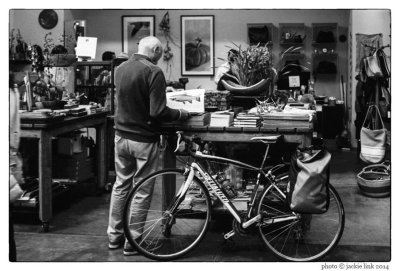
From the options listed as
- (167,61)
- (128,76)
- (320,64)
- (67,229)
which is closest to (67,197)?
(67,229)

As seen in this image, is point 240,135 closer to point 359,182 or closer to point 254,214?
point 254,214

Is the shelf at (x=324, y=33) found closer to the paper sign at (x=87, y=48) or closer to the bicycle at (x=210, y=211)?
the paper sign at (x=87, y=48)

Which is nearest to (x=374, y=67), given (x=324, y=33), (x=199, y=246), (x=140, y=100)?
(x=324, y=33)

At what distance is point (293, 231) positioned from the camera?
4664 mm

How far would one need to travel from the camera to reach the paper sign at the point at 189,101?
4559 mm

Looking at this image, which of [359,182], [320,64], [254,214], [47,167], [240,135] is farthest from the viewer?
[320,64]

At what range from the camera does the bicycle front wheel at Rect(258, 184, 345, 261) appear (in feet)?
13.5

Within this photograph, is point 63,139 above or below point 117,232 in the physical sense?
above

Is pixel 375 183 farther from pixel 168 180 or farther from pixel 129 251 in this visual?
pixel 129 251

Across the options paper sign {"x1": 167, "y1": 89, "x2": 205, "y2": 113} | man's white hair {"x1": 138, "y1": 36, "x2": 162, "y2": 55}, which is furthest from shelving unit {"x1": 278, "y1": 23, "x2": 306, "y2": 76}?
man's white hair {"x1": 138, "y1": 36, "x2": 162, "y2": 55}

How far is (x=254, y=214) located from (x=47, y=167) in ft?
6.64

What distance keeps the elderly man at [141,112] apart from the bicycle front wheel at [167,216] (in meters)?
0.07

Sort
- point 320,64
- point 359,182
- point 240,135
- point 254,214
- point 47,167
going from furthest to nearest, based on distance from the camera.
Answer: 1. point 320,64
2. point 359,182
3. point 47,167
4. point 240,135
5. point 254,214

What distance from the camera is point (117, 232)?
4539 mm
